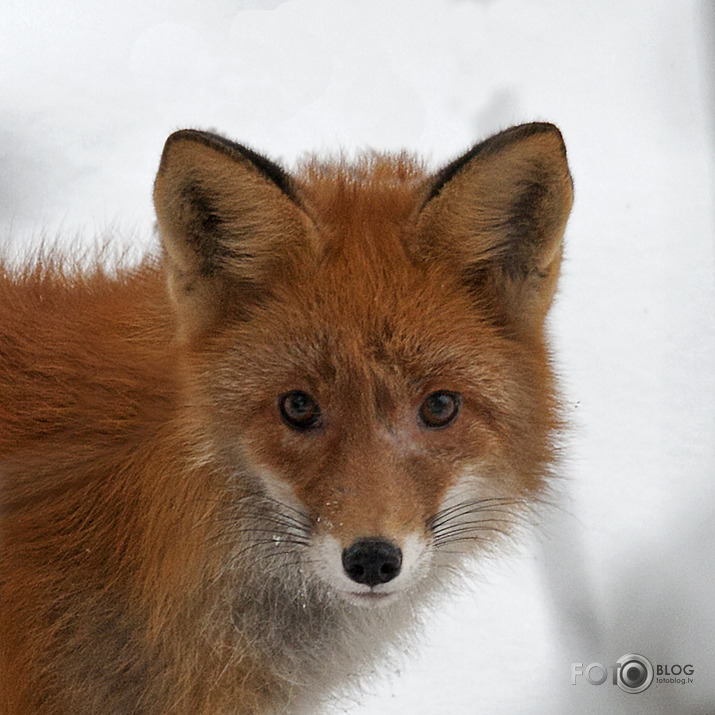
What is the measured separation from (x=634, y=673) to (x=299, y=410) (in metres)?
2.61

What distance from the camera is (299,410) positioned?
2256mm

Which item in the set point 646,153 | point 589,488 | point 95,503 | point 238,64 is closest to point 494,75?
point 646,153

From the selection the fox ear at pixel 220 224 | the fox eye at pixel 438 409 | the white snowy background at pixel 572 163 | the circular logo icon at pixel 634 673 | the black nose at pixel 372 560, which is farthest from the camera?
the circular logo icon at pixel 634 673

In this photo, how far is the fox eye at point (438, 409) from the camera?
2.28 metres

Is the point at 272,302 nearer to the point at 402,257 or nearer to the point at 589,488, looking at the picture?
the point at 402,257

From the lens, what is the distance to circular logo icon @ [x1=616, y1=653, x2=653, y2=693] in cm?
409

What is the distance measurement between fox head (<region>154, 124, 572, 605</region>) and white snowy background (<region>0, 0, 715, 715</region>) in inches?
49.6

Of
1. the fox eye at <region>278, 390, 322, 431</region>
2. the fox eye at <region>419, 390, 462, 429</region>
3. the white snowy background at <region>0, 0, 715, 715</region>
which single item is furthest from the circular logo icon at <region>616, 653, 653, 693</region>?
the fox eye at <region>278, 390, 322, 431</region>

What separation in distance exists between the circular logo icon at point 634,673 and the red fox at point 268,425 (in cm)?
172

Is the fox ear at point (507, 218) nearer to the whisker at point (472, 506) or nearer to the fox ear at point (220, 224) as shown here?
the fox ear at point (220, 224)

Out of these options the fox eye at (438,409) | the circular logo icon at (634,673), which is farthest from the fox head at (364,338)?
the circular logo icon at (634,673)

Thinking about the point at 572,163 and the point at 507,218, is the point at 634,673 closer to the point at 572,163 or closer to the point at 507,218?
the point at 572,163

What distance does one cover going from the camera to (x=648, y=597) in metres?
4.14

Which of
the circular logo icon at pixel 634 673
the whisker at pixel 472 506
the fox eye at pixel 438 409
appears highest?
the fox eye at pixel 438 409
